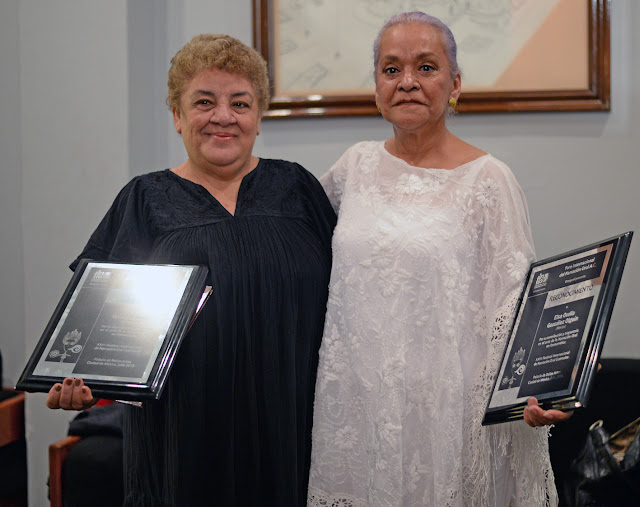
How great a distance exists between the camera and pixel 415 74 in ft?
5.47

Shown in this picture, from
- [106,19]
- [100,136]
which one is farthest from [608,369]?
[106,19]

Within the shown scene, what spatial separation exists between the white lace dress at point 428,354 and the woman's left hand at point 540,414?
0.70 ft

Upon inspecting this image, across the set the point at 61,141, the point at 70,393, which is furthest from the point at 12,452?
the point at 70,393

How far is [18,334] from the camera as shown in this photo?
299 cm

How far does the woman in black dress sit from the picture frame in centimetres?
75

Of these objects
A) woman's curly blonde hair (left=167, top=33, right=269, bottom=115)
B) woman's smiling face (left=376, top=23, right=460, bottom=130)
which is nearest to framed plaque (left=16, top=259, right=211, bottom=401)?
woman's curly blonde hair (left=167, top=33, right=269, bottom=115)

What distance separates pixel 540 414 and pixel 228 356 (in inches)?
28.3

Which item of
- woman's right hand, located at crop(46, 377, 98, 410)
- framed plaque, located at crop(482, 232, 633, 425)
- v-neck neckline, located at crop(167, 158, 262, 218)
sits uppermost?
v-neck neckline, located at crop(167, 158, 262, 218)

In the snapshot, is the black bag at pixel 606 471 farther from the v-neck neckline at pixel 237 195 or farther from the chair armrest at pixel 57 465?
the chair armrest at pixel 57 465

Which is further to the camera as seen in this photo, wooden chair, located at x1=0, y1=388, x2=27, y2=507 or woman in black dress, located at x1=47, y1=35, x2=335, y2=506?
wooden chair, located at x1=0, y1=388, x2=27, y2=507

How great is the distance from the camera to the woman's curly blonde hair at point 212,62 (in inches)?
67.7

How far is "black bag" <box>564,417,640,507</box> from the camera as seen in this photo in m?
1.87

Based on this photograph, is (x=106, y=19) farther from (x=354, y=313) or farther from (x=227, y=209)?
(x=354, y=313)

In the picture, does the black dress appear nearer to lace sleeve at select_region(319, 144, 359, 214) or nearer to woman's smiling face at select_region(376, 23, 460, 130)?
lace sleeve at select_region(319, 144, 359, 214)
